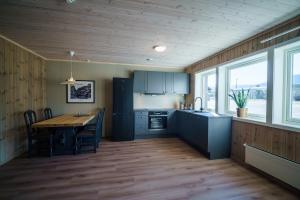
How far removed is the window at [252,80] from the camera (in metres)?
2.96

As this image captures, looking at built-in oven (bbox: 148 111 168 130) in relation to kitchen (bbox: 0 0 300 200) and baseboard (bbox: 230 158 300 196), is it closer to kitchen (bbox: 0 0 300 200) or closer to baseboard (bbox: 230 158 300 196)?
kitchen (bbox: 0 0 300 200)

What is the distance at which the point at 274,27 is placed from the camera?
2.46 meters

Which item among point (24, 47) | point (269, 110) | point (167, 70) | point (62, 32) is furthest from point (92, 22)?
point (167, 70)

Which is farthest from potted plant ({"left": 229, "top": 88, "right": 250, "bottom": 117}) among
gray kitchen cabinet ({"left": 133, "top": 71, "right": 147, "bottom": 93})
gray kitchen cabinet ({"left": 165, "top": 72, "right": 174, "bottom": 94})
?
gray kitchen cabinet ({"left": 133, "top": 71, "right": 147, "bottom": 93})

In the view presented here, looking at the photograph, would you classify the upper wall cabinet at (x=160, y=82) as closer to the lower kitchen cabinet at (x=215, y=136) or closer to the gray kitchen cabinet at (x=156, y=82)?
the gray kitchen cabinet at (x=156, y=82)

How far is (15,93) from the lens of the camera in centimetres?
329

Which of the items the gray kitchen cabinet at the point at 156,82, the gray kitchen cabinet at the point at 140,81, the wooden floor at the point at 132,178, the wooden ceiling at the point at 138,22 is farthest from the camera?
the gray kitchen cabinet at the point at 156,82

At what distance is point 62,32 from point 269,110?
3701 mm

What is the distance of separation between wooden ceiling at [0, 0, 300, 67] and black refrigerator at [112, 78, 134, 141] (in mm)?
1337

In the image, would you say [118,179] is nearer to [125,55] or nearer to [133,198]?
[133,198]

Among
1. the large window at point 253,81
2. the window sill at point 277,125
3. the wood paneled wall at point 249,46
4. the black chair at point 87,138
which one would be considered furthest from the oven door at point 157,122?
the window sill at point 277,125

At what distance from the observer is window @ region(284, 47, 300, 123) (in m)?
2.37

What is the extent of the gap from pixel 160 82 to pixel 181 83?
0.73 metres

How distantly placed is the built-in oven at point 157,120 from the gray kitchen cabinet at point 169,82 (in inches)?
28.8
